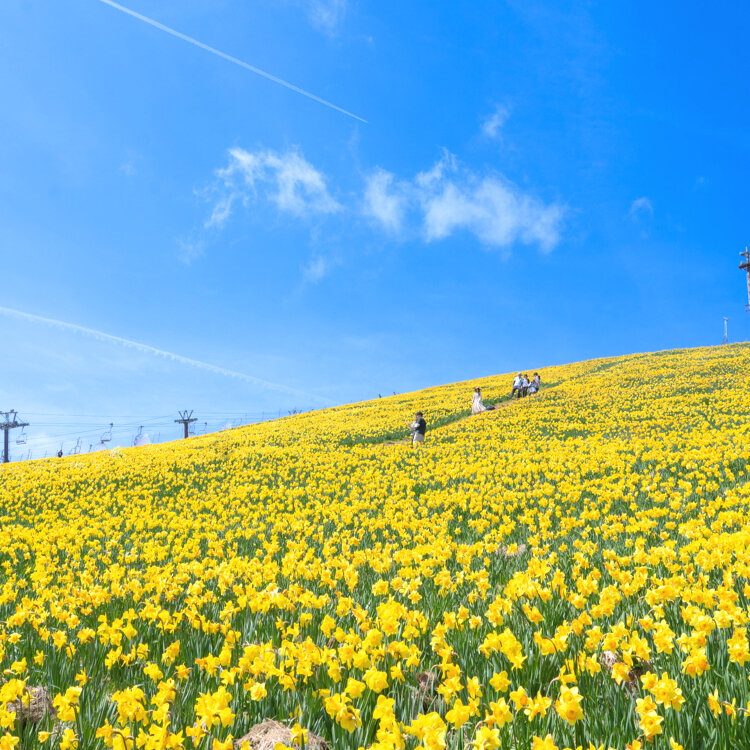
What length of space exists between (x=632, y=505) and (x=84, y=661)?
706 cm

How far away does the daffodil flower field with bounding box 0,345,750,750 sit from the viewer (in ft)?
7.88

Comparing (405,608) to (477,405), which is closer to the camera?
(405,608)

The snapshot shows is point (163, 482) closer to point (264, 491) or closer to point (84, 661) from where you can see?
point (264, 491)

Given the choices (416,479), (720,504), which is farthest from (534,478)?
(720,504)

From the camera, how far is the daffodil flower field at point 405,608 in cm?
240

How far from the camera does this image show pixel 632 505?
7012 millimetres

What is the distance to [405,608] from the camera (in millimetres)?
3545

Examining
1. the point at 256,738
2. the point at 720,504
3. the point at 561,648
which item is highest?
the point at 720,504

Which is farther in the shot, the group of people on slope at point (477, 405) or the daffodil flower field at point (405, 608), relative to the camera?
the group of people on slope at point (477, 405)

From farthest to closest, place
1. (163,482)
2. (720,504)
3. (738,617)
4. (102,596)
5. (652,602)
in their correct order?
1. (163,482)
2. (720,504)
3. (102,596)
4. (652,602)
5. (738,617)

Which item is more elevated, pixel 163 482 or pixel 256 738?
pixel 163 482

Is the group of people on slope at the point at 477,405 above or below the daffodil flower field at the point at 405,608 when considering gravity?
above

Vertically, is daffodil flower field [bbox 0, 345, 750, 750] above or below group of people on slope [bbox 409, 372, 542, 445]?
below

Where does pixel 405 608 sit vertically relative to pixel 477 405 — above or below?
below
